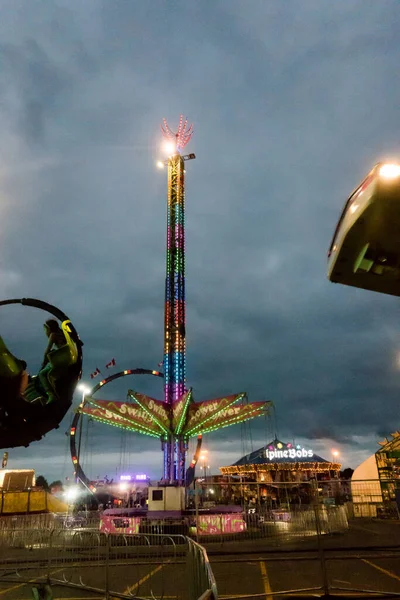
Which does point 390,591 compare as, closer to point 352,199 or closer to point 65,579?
point 65,579

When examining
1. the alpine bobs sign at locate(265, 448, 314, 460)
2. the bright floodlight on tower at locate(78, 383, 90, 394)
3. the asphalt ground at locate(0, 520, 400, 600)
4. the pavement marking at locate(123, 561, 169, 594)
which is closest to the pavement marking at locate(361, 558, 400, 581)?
the asphalt ground at locate(0, 520, 400, 600)

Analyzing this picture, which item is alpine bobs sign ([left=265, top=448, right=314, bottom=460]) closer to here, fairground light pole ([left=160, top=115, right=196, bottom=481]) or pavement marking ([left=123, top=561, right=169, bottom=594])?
fairground light pole ([left=160, top=115, right=196, bottom=481])

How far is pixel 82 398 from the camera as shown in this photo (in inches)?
1167

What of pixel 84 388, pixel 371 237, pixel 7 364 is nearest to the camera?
pixel 371 237

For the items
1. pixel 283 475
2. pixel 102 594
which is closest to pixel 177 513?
pixel 102 594

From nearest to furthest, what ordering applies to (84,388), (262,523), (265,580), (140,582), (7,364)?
(7,364), (265,580), (140,582), (262,523), (84,388)

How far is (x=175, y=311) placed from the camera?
3256cm

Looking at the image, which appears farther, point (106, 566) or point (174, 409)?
point (174, 409)

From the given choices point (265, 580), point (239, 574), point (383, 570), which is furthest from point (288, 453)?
point (265, 580)

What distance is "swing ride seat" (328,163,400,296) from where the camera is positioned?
233cm

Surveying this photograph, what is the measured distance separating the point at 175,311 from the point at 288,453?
2520cm

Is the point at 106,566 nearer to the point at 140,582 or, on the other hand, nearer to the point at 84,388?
the point at 140,582

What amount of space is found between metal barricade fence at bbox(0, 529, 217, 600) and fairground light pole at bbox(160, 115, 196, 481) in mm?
14052

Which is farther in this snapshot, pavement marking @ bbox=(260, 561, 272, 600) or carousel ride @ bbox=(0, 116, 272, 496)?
carousel ride @ bbox=(0, 116, 272, 496)
